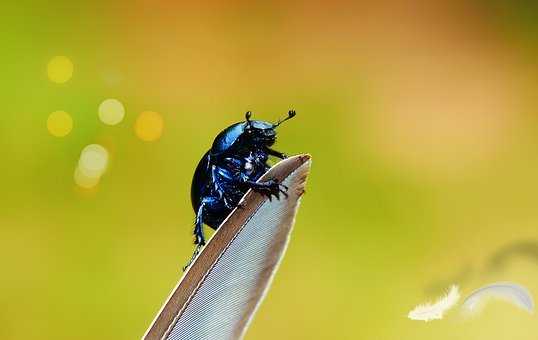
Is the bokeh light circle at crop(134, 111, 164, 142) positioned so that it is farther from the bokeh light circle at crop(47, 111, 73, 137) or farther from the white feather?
the white feather

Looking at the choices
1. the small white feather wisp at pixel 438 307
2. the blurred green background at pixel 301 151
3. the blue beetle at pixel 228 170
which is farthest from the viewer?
the small white feather wisp at pixel 438 307

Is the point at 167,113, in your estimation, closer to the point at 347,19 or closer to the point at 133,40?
the point at 133,40

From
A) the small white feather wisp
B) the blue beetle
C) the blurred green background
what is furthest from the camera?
the small white feather wisp

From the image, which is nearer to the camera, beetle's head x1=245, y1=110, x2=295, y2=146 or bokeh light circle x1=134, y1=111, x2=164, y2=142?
beetle's head x1=245, y1=110, x2=295, y2=146

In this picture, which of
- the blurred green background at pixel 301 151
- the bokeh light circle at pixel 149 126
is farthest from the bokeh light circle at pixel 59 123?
the bokeh light circle at pixel 149 126

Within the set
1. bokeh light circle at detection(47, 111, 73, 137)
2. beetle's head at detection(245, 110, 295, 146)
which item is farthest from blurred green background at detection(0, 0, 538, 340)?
beetle's head at detection(245, 110, 295, 146)

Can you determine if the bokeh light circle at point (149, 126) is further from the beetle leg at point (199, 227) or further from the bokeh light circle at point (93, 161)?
the beetle leg at point (199, 227)

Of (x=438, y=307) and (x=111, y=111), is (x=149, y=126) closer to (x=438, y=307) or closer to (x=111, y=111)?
(x=111, y=111)
